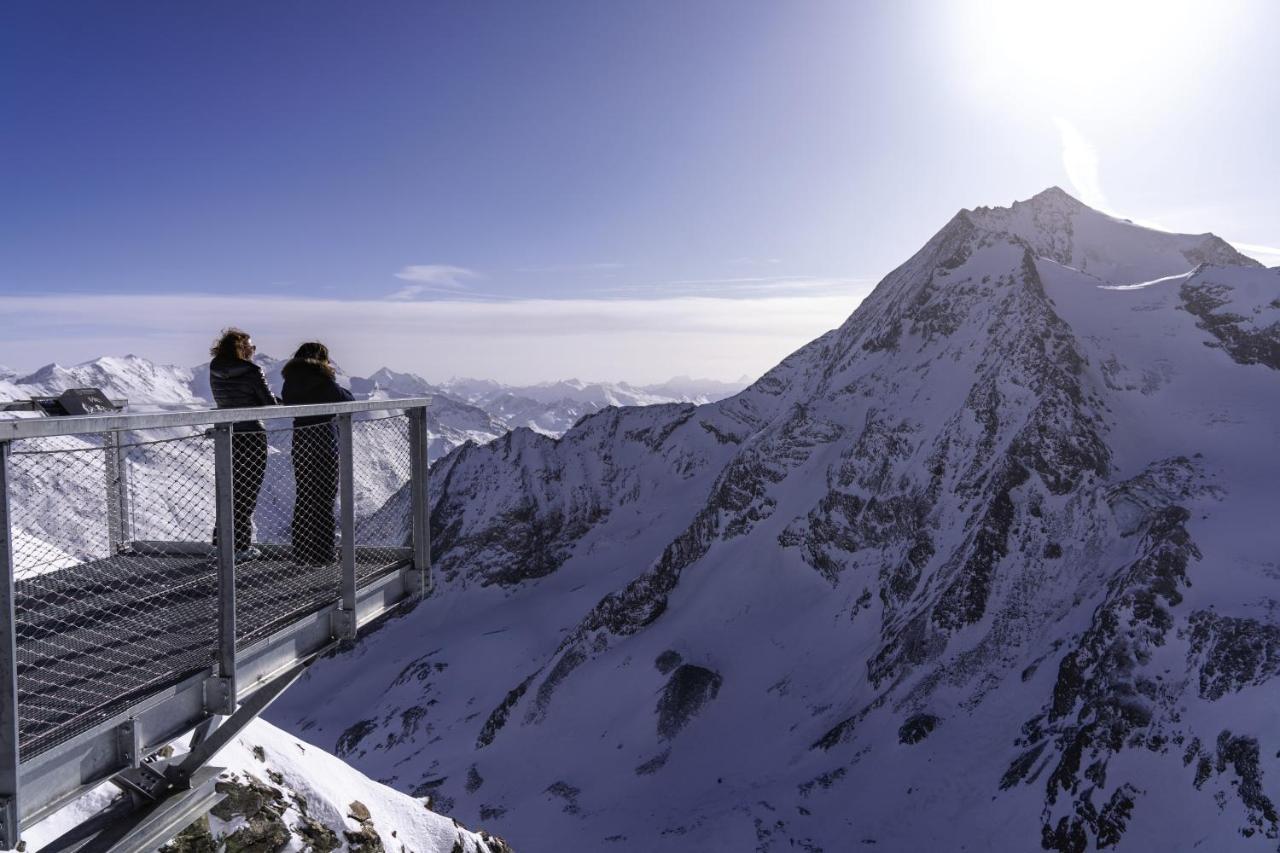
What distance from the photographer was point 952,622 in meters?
61.2

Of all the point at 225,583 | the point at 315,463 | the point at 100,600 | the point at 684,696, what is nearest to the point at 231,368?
the point at 315,463

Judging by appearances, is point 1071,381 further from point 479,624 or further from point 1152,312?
point 479,624

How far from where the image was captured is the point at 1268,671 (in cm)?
3712

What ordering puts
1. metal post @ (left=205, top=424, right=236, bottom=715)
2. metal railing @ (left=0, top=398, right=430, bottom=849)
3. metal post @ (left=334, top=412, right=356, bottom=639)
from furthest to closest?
metal post @ (left=334, top=412, right=356, bottom=639) < metal post @ (left=205, top=424, right=236, bottom=715) < metal railing @ (left=0, top=398, right=430, bottom=849)

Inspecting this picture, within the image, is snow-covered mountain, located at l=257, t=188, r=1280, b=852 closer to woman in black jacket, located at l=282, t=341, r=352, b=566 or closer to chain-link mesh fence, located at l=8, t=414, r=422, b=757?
woman in black jacket, located at l=282, t=341, r=352, b=566

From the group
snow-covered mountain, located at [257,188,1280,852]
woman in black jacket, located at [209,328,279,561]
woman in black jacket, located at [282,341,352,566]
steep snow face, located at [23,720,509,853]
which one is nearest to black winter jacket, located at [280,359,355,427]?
woman in black jacket, located at [282,341,352,566]

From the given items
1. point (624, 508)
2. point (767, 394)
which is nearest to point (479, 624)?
point (624, 508)

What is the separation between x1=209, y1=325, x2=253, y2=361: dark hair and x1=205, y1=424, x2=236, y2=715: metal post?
2.76 meters

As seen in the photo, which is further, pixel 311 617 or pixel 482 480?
pixel 482 480

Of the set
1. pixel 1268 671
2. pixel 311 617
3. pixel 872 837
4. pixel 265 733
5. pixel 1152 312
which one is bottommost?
pixel 872 837

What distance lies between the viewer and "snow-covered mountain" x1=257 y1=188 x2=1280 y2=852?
42750 millimetres

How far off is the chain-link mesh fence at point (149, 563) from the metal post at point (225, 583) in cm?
12

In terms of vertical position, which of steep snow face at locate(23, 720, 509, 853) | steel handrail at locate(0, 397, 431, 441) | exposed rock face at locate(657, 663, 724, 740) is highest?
steel handrail at locate(0, 397, 431, 441)

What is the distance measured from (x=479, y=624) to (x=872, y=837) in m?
92.3
